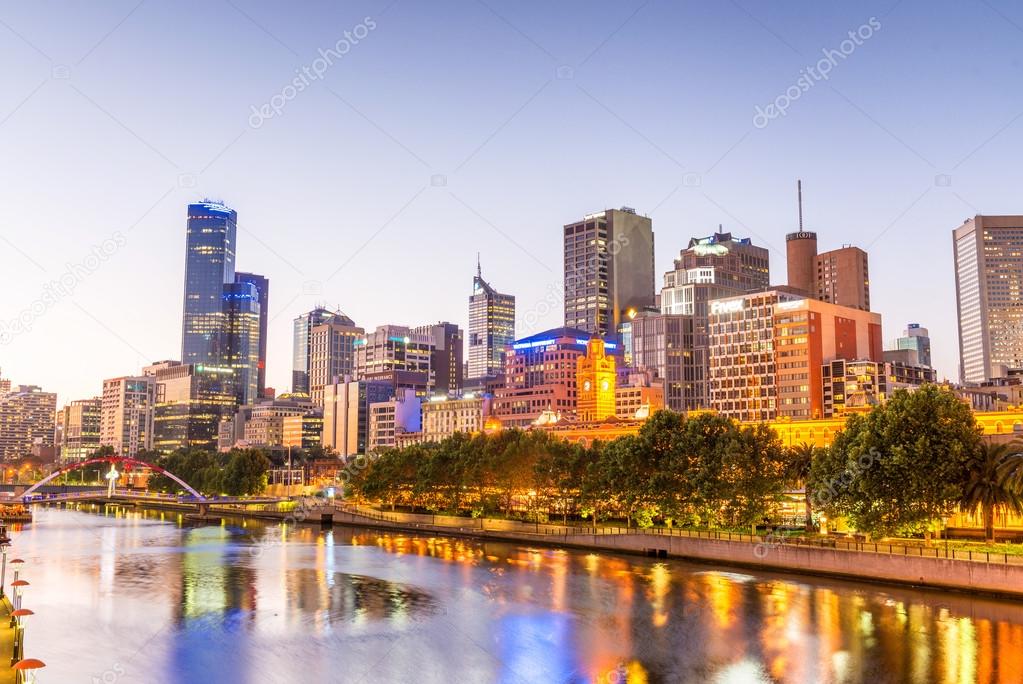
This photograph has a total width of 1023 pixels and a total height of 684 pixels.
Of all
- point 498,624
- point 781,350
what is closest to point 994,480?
point 498,624

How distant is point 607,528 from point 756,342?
104 m

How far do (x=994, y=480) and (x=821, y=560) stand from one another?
1399 centimetres

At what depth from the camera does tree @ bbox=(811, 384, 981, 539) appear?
225ft

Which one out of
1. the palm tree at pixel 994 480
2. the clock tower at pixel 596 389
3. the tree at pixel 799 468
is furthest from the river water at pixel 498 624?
the clock tower at pixel 596 389

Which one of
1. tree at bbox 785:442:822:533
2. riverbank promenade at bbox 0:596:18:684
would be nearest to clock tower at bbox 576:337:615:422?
tree at bbox 785:442:822:533

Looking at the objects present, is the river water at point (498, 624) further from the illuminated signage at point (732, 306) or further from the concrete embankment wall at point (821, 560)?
the illuminated signage at point (732, 306)

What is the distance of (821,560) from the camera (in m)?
71.8

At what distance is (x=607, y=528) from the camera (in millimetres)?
98188

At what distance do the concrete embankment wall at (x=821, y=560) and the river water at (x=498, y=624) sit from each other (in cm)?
140

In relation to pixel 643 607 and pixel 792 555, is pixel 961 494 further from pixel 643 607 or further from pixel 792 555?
pixel 643 607

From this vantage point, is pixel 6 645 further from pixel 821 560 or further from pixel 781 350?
pixel 781 350

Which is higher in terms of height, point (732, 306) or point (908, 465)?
point (732, 306)

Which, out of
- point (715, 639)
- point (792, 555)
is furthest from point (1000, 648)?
point (792, 555)

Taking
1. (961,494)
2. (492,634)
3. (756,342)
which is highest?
(756,342)
